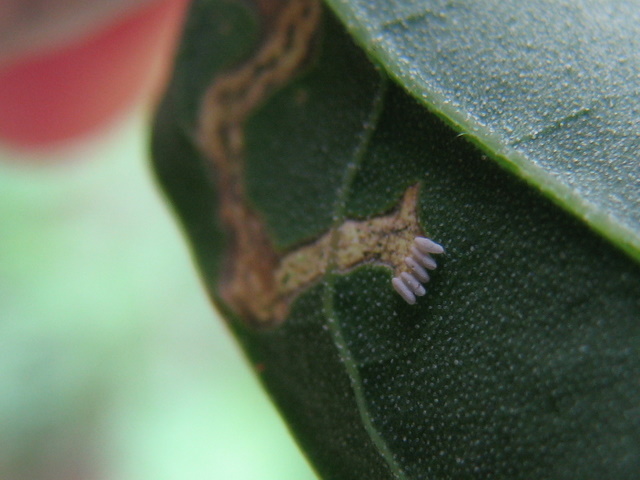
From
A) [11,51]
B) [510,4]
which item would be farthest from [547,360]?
[11,51]

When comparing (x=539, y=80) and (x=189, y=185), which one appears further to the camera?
(x=189, y=185)

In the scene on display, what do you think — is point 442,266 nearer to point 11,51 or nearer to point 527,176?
point 527,176

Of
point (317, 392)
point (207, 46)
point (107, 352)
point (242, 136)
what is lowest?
point (107, 352)

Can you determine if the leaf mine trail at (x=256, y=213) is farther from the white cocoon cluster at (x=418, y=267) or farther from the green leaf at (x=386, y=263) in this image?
the white cocoon cluster at (x=418, y=267)

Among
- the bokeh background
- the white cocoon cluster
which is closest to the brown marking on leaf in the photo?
the white cocoon cluster

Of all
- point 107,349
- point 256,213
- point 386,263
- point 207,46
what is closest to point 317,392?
point 386,263

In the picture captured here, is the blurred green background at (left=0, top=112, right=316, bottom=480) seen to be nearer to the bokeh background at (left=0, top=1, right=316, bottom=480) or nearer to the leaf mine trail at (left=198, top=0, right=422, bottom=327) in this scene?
the bokeh background at (left=0, top=1, right=316, bottom=480)

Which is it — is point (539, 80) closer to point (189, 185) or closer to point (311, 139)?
point (311, 139)
